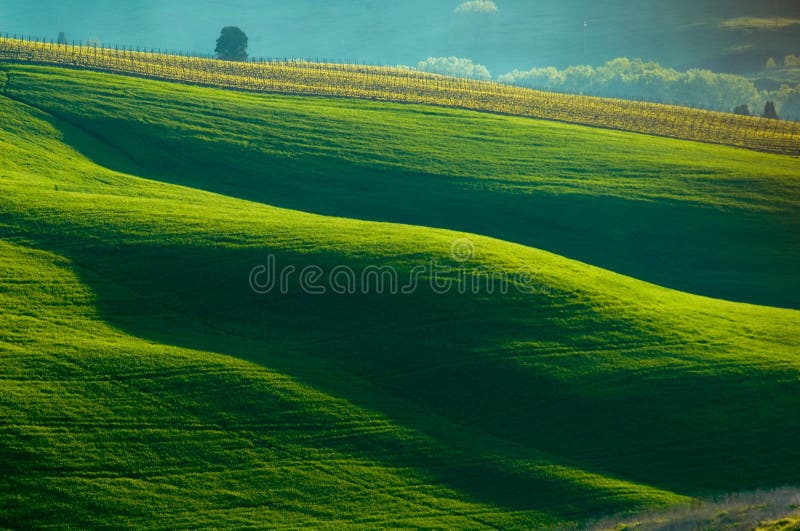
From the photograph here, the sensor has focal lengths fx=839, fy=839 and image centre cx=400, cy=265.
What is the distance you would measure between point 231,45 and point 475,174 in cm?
4685

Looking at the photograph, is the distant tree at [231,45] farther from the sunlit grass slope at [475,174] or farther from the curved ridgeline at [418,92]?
the sunlit grass slope at [475,174]

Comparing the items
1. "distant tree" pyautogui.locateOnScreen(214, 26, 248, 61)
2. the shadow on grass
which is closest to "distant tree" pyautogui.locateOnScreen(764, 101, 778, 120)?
the shadow on grass

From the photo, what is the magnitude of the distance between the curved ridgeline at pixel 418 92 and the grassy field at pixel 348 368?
75.5 ft

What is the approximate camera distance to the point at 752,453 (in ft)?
89.6

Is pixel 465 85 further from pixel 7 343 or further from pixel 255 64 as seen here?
pixel 7 343

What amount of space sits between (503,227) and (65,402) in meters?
31.9

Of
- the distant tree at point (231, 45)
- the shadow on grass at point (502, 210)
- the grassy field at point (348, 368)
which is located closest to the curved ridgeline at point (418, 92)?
the distant tree at point (231, 45)

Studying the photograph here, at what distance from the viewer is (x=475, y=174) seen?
58.2m

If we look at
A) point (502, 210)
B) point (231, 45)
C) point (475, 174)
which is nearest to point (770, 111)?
point (475, 174)

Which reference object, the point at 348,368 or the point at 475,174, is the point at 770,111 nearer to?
the point at 475,174

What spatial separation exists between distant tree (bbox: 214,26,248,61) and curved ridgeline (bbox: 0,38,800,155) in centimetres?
668

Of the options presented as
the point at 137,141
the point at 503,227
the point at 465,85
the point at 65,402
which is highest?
the point at 465,85

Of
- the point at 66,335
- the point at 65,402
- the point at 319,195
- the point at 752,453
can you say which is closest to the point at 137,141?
the point at 319,195

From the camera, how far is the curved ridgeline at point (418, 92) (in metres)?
72.6
